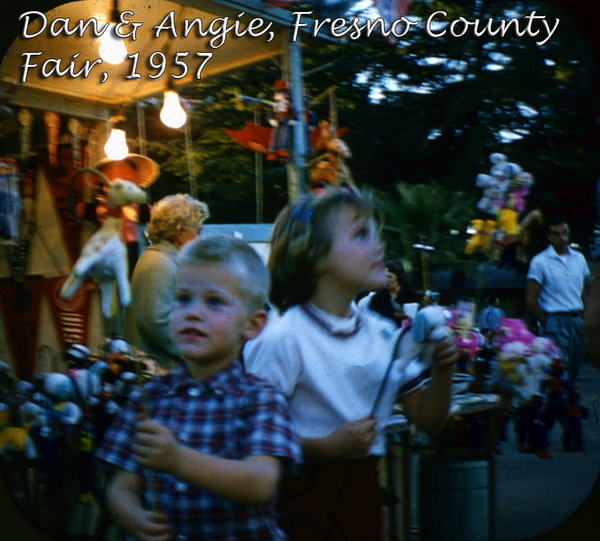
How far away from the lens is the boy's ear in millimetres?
1708

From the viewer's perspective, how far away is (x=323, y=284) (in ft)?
6.35

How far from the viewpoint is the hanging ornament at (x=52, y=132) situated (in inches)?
108

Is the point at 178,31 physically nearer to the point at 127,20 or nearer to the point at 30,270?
the point at 127,20

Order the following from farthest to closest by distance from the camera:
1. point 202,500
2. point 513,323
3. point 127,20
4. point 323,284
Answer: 1. point 513,323
2. point 127,20
3. point 323,284
4. point 202,500

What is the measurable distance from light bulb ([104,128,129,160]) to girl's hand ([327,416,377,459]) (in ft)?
4.47

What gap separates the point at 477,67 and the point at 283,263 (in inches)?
47.0

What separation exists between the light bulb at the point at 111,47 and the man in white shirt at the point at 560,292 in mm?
1617

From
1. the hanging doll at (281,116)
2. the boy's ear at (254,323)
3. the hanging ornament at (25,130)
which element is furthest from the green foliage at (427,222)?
the hanging ornament at (25,130)

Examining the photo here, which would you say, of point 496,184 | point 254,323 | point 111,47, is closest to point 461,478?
point 496,184

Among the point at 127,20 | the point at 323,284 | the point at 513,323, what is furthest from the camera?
the point at 513,323

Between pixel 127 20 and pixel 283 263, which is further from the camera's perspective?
pixel 127 20

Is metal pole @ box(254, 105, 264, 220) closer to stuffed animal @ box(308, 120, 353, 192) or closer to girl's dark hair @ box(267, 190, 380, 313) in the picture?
stuffed animal @ box(308, 120, 353, 192)

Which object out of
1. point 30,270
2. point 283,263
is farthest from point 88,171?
point 283,263

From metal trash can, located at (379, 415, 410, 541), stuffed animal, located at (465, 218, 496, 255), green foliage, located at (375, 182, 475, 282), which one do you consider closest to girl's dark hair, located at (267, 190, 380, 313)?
green foliage, located at (375, 182, 475, 282)
